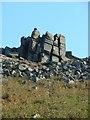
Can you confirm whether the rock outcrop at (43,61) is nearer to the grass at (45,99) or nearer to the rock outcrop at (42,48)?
the rock outcrop at (42,48)

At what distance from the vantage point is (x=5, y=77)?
32.1 metres

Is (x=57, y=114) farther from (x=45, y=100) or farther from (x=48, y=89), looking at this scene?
(x=48, y=89)

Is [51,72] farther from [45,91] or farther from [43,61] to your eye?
[45,91]

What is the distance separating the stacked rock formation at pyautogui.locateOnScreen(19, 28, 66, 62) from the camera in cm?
4466

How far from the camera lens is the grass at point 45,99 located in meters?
20.2

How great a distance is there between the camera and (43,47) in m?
45.4

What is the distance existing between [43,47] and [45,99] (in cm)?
2244

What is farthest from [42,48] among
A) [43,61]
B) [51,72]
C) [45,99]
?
[45,99]

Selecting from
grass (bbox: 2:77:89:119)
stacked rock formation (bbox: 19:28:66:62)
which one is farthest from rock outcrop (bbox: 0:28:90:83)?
grass (bbox: 2:77:89:119)

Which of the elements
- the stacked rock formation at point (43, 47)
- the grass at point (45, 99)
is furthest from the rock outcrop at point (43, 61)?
the grass at point (45, 99)

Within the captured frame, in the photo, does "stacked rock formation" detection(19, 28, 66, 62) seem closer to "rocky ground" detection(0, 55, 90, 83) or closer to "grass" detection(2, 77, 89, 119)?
"rocky ground" detection(0, 55, 90, 83)

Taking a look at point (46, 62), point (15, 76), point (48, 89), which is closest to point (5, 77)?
point (15, 76)

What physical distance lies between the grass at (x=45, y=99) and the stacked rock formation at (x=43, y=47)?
14.7m

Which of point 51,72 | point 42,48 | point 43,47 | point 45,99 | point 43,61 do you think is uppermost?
point 43,47
